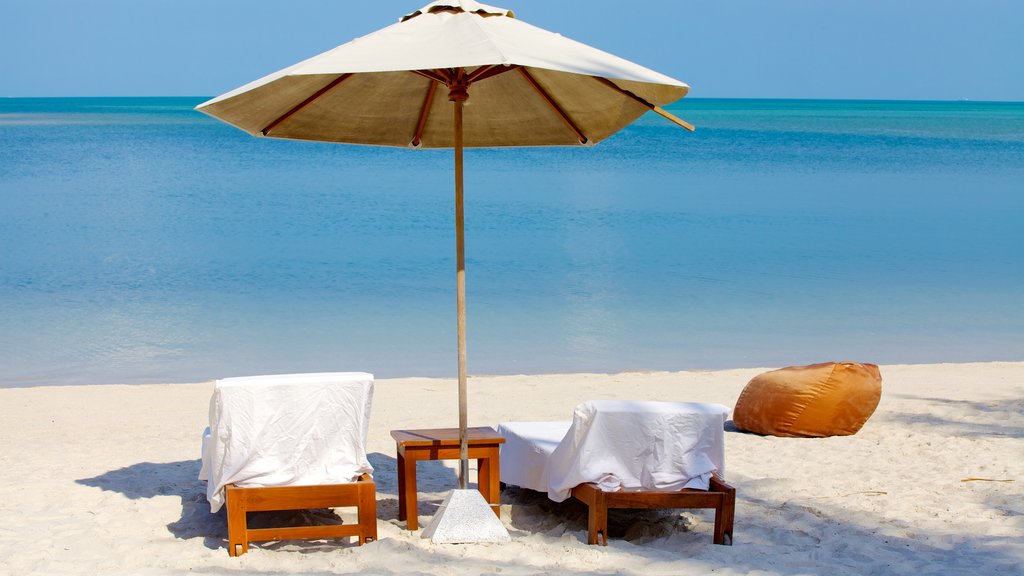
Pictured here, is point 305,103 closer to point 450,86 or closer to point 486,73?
point 450,86

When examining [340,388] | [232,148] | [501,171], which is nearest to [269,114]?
[340,388]

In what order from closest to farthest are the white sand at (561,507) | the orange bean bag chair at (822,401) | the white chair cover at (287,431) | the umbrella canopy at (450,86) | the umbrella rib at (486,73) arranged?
the umbrella canopy at (450,86)
the white sand at (561,507)
the white chair cover at (287,431)
the umbrella rib at (486,73)
the orange bean bag chair at (822,401)

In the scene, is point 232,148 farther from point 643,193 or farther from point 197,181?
point 643,193

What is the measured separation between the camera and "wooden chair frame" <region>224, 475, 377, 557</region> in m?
4.20

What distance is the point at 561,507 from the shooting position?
5.03m

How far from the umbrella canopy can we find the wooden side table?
1.54 meters

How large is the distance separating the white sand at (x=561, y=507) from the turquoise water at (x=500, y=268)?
277 centimetres

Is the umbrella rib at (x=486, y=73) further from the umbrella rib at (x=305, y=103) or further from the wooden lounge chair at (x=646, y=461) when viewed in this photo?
the wooden lounge chair at (x=646, y=461)

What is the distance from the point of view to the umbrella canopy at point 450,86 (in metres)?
3.96

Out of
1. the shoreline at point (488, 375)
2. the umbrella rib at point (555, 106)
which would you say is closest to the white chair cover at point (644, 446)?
the umbrella rib at point (555, 106)

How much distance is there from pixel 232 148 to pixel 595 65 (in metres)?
45.5

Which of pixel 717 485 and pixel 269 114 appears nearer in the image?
pixel 717 485

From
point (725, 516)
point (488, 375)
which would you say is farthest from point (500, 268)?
point (725, 516)

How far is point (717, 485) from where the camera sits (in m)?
4.50
